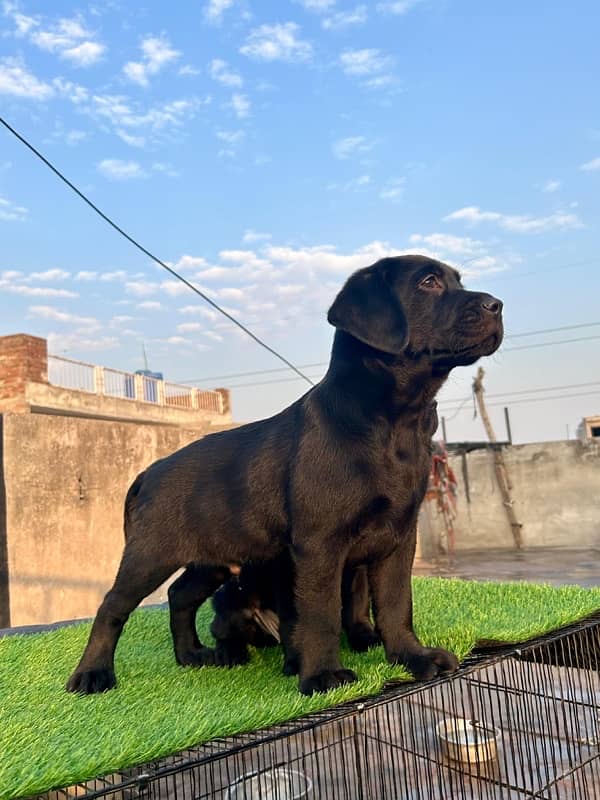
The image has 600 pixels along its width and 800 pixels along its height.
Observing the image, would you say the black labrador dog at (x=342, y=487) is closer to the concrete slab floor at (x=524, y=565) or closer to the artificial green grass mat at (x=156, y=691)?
the artificial green grass mat at (x=156, y=691)

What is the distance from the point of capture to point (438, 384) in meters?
1.87

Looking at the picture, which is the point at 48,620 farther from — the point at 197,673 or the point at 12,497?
the point at 197,673

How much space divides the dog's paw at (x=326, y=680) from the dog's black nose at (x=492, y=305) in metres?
1.02

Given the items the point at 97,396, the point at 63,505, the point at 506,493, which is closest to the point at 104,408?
the point at 97,396

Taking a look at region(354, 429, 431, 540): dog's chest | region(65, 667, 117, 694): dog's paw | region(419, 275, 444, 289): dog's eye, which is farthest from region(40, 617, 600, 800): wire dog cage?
region(419, 275, 444, 289): dog's eye

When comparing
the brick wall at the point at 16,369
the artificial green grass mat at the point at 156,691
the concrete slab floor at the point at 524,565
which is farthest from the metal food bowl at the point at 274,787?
the brick wall at the point at 16,369

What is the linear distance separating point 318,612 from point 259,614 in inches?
24.1

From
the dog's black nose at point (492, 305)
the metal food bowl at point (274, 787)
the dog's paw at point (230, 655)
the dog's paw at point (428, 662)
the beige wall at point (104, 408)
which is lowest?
the metal food bowl at point (274, 787)

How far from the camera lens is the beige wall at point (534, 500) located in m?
11.3

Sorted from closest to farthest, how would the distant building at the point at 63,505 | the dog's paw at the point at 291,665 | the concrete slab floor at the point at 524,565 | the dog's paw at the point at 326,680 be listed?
the dog's paw at the point at 326,680
the dog's paw at the point at 291,665
the distant building at the point at 63,505
the concrete slab floor at the point at 524,565

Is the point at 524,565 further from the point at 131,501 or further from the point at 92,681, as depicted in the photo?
the point at 92,681

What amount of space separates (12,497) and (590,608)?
3716mm

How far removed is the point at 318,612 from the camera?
5.58ft

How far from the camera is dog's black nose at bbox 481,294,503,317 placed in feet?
5.68
